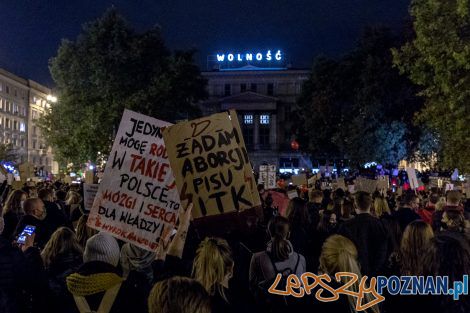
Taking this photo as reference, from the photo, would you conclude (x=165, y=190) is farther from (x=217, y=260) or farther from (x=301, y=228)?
(x=301, y=228)

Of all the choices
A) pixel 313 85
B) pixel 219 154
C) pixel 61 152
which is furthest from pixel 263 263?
pixel 313 85

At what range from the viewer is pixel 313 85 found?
161 ft

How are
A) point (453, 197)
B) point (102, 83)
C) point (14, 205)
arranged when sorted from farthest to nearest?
point (102, 83) → point (14, 205) → point (453, 197)

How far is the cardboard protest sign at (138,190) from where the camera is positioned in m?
5.52

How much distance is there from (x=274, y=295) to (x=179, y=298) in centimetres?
241

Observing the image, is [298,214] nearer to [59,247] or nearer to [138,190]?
[138,190]

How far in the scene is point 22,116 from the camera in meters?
85.1

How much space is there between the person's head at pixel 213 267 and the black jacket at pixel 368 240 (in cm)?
276

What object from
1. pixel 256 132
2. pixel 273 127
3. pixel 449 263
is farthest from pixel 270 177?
pixel 256 132

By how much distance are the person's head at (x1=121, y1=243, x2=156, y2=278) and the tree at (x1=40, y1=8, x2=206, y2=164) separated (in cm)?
3311

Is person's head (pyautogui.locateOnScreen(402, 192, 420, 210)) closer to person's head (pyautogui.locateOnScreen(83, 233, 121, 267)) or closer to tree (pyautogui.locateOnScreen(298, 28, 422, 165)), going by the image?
person's head (pyautogui.locateOnScreen(83, 233, 121, 267))

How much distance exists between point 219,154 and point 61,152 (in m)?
35.7

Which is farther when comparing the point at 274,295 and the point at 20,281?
the point at 274,295

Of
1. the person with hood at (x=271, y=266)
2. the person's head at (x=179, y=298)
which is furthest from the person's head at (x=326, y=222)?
the person's head at (x=179, y=298)
